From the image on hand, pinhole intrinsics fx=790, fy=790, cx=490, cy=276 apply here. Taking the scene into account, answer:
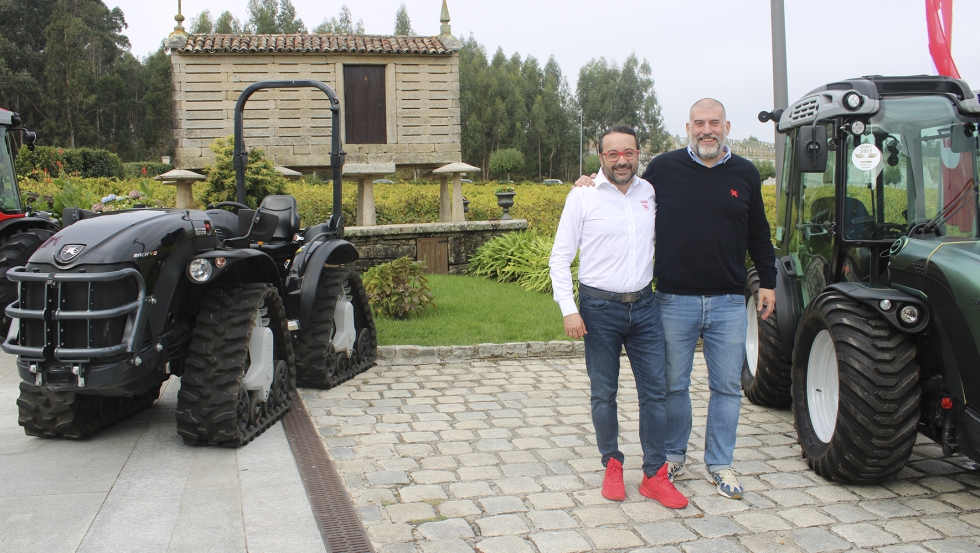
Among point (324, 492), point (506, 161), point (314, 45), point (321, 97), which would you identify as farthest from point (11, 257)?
point (506, 161)

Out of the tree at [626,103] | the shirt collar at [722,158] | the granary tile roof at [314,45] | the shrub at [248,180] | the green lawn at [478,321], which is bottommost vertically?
the green lawn at [478,321]

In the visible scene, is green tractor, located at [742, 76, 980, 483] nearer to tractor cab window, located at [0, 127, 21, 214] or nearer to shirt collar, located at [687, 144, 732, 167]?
shirt collar, located at [687, 144, 732, 167]

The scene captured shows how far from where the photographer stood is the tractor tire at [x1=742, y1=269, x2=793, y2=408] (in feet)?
18.8

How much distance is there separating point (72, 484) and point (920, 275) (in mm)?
4735

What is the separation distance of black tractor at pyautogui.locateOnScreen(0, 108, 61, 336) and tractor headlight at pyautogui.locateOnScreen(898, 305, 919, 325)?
7.50 metres

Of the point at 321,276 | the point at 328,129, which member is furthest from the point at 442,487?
the point at 328,129

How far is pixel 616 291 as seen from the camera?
13.3ft

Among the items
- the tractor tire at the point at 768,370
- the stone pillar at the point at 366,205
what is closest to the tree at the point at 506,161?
the stone pillar at the point at 366,205

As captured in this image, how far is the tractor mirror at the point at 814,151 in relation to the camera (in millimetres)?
4406

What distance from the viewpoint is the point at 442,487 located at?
4.47 meters

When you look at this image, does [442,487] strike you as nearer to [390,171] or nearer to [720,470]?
[720,470]

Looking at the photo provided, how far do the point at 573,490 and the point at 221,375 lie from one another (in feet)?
7.52

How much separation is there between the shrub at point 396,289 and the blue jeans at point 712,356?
5446 mm

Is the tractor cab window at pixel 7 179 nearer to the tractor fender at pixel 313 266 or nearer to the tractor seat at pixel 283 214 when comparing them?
the tractor seat at pixel 283 214
